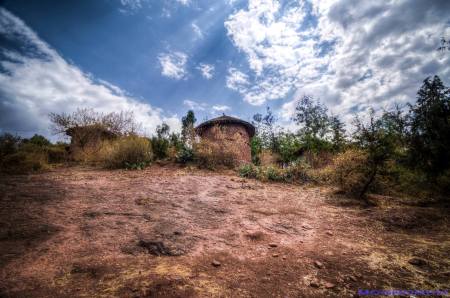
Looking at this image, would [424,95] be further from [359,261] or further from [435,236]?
[359,261]

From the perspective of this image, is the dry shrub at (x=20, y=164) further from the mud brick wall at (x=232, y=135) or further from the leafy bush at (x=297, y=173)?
the leafy bush at (x=297, y=173)

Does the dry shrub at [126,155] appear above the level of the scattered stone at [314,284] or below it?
above

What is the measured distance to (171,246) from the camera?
336 cm

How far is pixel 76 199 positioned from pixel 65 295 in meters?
3.25

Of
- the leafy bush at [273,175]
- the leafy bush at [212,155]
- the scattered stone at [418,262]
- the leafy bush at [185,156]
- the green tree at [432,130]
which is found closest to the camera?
the scattered stone at [418,262]

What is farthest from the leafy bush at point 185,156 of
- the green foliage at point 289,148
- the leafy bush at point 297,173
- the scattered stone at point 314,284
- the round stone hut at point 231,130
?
the green foliage at point 289,148

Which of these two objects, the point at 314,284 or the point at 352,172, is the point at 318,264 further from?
the point at 352,172

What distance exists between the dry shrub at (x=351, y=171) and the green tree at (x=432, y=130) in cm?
136

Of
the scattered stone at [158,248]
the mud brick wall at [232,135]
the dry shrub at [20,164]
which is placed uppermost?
the mud brick wall at [232,135]

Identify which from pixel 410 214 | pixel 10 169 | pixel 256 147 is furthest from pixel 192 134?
pixel 256 147

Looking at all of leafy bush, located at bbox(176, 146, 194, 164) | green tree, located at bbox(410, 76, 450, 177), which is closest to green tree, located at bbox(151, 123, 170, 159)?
leafy bush, located at bbox(176, 146, 194, 164)

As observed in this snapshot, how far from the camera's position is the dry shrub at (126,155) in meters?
9.61

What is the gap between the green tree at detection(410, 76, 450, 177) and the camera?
5883mm

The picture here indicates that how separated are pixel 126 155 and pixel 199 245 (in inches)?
303
